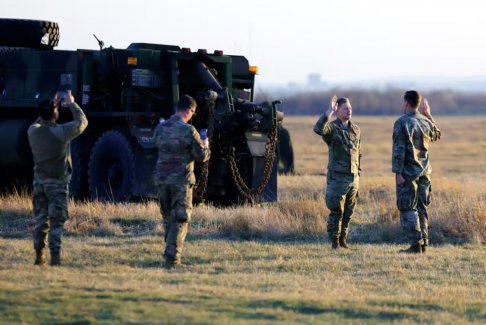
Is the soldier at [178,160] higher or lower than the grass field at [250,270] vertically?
higher

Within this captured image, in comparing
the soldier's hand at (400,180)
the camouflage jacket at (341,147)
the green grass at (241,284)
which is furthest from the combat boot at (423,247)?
the camouflage jacket at (341,147)

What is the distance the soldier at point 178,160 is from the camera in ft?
40.4

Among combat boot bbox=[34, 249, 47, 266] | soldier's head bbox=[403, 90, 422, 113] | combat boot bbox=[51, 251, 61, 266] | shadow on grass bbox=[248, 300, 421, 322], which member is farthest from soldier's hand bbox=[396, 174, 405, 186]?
combat boot bbox=[34, 249, 47, 266]

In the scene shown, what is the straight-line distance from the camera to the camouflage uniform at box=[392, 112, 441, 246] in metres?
13.7

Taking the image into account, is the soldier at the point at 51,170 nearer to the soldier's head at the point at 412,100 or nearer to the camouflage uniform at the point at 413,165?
the camouflage uniform at the point at 413,165

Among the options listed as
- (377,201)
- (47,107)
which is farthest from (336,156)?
(377,201)

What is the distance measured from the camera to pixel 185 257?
1348 centimetres

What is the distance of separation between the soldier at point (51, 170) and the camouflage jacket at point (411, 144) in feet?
12.2

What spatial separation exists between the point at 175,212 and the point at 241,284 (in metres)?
1.30

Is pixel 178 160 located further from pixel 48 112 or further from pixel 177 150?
pixel 48 112

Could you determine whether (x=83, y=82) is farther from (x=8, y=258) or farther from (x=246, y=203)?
(x=8, y=258)

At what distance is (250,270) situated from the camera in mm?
12641

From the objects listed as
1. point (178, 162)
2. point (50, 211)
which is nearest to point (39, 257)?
point (50, 211)

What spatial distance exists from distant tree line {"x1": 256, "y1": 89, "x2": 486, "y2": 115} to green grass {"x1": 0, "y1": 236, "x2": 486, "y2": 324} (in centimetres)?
10644
